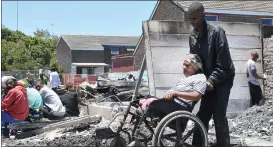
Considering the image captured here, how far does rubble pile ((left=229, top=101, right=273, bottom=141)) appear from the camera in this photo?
6914 millimetres

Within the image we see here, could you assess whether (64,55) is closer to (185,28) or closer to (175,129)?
(185,28)

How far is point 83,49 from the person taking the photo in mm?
52625

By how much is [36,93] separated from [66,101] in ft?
3.65

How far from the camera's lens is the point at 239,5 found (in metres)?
29.3

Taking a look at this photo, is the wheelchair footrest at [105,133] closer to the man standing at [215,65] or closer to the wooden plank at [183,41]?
the man standing at [215,65]

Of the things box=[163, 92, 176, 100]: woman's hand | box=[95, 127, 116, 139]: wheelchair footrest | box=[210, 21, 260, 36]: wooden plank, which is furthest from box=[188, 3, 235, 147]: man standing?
box=[210, 21, 260, 36]: wooden plank

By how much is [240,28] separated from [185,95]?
495cm

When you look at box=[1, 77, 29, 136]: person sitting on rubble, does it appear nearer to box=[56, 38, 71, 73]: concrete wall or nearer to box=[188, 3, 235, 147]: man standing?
box=[188, 3, 235, 147]: man standing

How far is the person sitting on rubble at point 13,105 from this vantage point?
25.0 feet

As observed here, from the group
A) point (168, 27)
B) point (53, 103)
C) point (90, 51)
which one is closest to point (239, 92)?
point (168, 27)

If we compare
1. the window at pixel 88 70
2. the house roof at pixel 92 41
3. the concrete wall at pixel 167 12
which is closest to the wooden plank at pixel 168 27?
the concrete wall at pixel 167 12

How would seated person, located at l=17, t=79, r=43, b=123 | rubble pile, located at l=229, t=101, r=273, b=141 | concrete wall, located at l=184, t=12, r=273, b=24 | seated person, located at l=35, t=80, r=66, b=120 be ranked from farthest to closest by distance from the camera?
concrete wall, located at l=184, t=12, r=273, b=24, seated person, located at l=35, t=80, r=66, b=120, seated person, located at l=17, t=79, r=43, b=123, rubble pile, located at l=229, t=101, r=273, b=141

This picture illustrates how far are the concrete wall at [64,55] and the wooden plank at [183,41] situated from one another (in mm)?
45778

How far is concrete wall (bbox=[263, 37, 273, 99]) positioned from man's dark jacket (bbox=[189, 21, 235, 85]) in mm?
4473
